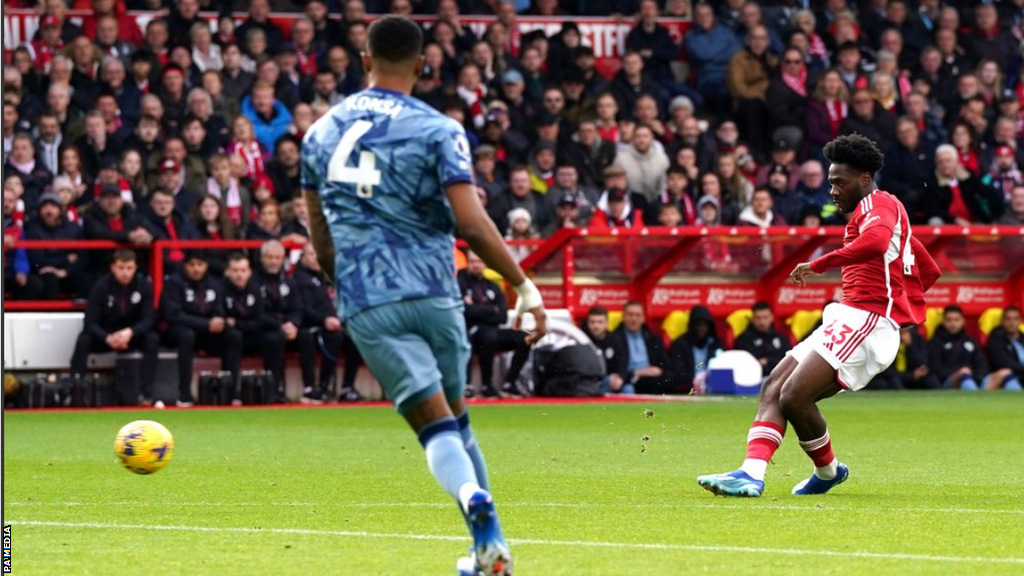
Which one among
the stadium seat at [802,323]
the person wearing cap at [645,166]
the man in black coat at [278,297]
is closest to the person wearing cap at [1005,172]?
the stadium seat at [802,323]

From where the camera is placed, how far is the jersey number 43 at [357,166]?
22.1 ft

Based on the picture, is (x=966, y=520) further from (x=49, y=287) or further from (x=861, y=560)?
(x=49, y=287)

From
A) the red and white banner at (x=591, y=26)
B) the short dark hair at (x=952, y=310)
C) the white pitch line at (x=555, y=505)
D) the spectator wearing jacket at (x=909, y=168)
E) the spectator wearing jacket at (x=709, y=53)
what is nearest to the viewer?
the white pitch line at (x=555, y=505)

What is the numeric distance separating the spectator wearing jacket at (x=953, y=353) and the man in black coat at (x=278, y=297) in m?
7.94

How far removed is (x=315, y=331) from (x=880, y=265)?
39.8 ft

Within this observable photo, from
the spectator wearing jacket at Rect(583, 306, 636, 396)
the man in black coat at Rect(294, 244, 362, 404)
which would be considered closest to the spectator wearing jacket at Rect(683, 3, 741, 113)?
the spectator wearing jacket at Rect(583, 306, 636, 396)

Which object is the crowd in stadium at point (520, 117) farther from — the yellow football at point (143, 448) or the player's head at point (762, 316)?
the yellow football at point (143, 448)

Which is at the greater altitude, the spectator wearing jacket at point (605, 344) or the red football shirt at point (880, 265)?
the red football shirt at point (880, 265)

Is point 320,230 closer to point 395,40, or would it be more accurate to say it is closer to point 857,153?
point 395,40

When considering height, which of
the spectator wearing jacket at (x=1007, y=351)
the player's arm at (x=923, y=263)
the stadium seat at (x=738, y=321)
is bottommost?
the spectator wearing jacket at (x=1007, y=351)

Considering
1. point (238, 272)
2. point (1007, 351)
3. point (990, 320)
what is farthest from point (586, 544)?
point (990, 320)

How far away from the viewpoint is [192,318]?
2052 cm

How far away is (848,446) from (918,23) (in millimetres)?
15641

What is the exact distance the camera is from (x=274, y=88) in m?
23.4
